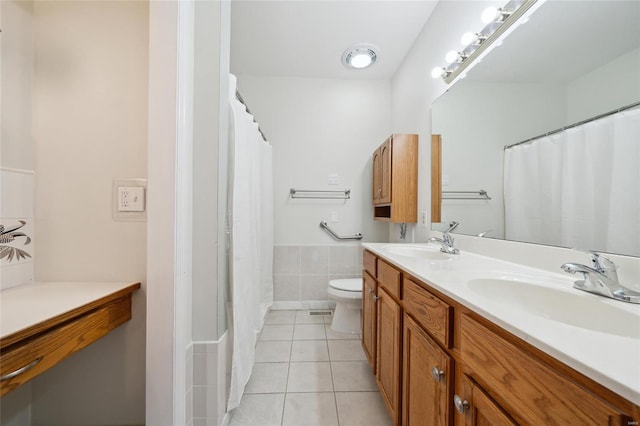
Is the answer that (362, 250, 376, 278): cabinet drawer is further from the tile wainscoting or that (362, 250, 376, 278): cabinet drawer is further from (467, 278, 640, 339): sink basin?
the tile wainscoting

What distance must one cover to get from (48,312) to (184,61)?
96cm

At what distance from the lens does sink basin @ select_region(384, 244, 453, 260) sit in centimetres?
141

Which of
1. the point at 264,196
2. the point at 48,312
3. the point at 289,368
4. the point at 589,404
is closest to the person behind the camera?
the point at 589,404

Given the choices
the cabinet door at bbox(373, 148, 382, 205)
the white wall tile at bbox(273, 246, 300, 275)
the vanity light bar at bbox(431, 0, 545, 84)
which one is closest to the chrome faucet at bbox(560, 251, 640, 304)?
the vanity light bar at bbox(431, 0, 545, 84)

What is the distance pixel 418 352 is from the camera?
84 cm

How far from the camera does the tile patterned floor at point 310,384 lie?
1229 mm

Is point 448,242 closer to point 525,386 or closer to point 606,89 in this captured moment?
point 606,89

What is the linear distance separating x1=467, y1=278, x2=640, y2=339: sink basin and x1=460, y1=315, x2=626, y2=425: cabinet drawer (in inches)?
10.3

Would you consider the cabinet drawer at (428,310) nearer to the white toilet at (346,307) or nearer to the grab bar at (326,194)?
the white toilet at (346,307)

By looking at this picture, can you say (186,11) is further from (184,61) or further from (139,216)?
(139,216)

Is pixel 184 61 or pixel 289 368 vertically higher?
pixel 184 61

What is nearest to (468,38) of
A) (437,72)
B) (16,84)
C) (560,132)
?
(437,72)

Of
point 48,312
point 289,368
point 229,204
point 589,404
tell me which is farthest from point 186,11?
point 289,368

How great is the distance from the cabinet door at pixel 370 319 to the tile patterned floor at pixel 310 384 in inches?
7.2
